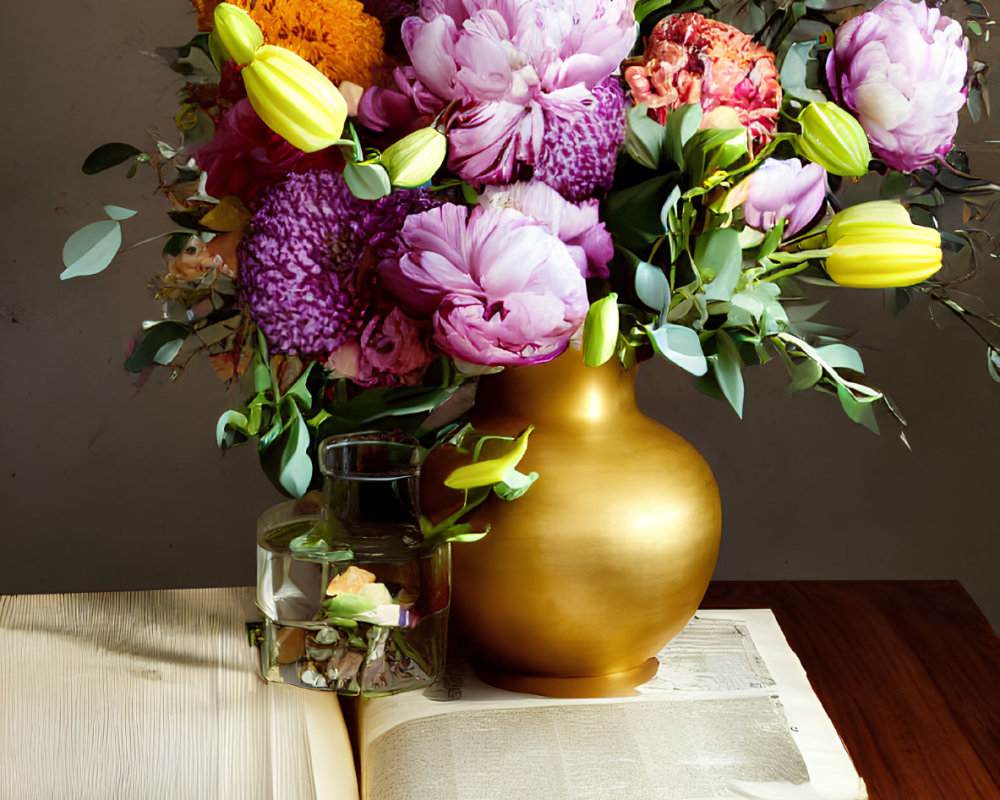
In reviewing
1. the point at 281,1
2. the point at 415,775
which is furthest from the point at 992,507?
the point at 281,1

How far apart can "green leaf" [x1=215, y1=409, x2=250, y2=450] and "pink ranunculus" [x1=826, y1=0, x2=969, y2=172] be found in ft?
1.06

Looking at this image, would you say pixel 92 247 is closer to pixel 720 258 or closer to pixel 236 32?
pixel 236 32

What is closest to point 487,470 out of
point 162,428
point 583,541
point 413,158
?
point 583,541

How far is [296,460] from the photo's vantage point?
0.53 meters

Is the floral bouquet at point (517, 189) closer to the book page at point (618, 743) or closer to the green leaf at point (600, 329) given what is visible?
the green leaf at point (600, 329)

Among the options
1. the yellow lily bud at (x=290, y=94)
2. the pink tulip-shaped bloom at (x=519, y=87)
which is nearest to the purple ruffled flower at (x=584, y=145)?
the pink tulip-shaped bloom at (x=519, y=87)

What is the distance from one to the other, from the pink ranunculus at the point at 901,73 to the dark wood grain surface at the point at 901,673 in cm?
32

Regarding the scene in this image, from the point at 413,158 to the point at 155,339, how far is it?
19 centimetres

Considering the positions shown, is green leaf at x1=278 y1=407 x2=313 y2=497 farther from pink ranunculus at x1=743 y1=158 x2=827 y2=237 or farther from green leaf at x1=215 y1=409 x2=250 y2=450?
pink ranunculus at x1=743 y1=158 x2=827 y2=237

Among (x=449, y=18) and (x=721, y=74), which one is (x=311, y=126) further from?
(x=721, y=74)

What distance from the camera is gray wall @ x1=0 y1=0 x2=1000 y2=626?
108 cm

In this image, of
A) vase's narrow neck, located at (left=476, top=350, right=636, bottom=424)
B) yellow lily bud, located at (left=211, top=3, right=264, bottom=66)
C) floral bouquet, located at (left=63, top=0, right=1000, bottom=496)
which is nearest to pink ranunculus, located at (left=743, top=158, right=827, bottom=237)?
floral bouquet, located at (left=63, top=0, right=1000, bottom=496)

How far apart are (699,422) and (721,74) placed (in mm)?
734

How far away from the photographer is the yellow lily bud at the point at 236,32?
403 millimetres
